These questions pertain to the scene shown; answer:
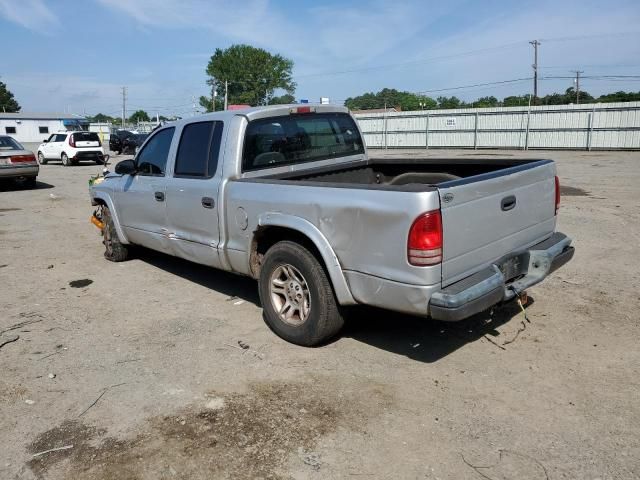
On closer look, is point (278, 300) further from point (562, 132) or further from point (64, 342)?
point (562, 132)

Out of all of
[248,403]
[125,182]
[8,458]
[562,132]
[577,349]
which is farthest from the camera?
[562,132]

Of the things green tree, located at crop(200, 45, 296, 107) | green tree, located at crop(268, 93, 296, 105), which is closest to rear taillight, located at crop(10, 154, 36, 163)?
green tree, located at crop(268, 93, 296, 105)

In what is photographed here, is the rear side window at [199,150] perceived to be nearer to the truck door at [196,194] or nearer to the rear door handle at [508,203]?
the truck door at [196,194]

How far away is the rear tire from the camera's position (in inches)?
275

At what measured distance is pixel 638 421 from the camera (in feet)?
10.1

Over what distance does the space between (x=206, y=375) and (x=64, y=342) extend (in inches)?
59.0

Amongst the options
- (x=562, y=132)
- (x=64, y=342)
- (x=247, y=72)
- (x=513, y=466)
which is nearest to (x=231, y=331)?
(x=64, y=342)

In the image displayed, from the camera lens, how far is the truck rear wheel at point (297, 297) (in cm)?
395

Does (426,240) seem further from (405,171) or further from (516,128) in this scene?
(516,128)

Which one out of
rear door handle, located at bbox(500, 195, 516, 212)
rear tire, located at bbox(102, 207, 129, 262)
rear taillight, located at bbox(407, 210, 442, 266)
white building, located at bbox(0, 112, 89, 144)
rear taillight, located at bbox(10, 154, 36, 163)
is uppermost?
→ white building, located at bbox(0, 112, 89, 144)

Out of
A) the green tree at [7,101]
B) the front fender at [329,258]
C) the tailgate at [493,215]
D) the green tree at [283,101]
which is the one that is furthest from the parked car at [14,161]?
the green tree at [7,101]

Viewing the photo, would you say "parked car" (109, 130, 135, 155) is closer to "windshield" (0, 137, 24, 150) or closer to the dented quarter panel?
"windshield" (0, 137, 24, 150)

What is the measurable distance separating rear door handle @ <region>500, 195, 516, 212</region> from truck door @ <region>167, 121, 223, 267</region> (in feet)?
7.76

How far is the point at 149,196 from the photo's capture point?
5.78m
